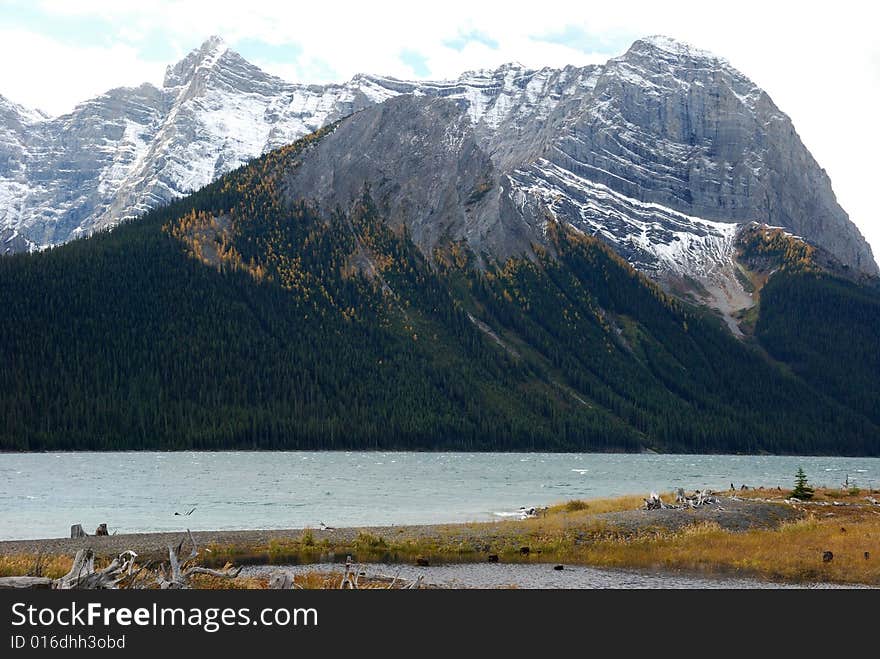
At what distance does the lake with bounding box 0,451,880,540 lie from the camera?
6938 cm

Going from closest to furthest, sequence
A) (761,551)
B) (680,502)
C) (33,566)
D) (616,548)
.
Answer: (33,566) → (761,551) → (616,548) → (680,502)

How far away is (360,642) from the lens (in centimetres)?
1659

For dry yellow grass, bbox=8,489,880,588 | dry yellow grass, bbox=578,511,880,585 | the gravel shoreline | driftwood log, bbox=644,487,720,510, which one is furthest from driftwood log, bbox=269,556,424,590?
driftwood log, bbox=644,487,720,510

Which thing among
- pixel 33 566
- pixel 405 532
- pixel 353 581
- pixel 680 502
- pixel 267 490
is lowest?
pixel 267 490

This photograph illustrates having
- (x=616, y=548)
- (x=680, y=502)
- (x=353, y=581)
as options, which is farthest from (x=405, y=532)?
(x=353, y=581)

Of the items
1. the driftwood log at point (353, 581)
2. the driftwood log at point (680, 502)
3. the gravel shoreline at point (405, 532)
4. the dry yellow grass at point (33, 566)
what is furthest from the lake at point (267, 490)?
the driftwood log at point (353, 581)

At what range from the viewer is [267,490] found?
330ft

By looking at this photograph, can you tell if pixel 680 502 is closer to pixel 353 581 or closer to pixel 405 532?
pixel 405 532

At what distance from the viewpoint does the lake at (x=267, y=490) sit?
69.4 metres

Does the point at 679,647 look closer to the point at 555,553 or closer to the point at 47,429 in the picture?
the point at 555,553

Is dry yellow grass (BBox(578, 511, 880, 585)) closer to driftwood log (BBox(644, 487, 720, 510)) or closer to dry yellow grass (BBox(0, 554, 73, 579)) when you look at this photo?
driftwood log (BBox(644, 487, 720, 510))

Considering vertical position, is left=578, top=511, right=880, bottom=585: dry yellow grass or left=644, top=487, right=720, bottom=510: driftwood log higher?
left=644, top=487, right=720, bottom=510: driftwood log

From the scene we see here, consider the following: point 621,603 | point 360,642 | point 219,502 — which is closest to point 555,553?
point 621,603

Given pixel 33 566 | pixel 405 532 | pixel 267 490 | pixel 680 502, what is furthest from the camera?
pixel 267 490
